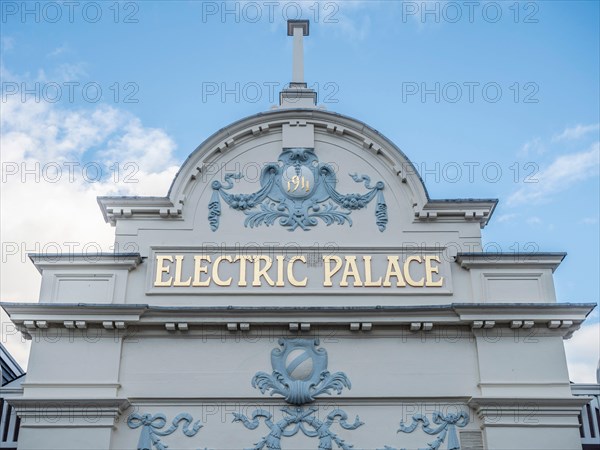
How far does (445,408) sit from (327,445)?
2.54m

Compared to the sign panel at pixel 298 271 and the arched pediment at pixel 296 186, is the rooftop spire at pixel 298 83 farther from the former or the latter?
the sign panel at pixel 298 271

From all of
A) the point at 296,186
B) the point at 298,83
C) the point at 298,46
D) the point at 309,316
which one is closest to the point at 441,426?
the point at 309,316

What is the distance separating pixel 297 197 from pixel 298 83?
347cm

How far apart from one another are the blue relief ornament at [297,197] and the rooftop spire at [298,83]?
5.22ft

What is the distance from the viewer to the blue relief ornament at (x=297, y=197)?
55.9 feet

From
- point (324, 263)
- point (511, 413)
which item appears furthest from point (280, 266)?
point (511, 413)

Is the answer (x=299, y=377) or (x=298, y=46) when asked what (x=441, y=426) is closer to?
(x=299, y=377)

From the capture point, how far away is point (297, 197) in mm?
17328

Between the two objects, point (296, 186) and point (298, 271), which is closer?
point (298, 271)

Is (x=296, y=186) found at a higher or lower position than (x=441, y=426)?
higher

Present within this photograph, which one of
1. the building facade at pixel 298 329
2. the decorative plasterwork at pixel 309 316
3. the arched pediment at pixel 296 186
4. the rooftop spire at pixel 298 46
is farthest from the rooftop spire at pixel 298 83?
the decorative plasterwork at pixel 309 316

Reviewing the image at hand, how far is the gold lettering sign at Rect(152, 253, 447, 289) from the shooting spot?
1633cm

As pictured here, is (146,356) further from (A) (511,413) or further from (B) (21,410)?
(A) (511,413)

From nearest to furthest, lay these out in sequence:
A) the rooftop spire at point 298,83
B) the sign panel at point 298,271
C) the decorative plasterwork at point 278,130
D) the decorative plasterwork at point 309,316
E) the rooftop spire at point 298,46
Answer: the decorative plasterwork at point 309,316 → the sign panel at point 298,271 → the decorative plasterwork at point 278,130 → the rooftop spire at point 298,83 → the rooftop spire at point 298,46
